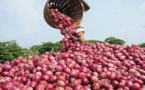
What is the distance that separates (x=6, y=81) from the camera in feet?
8.55

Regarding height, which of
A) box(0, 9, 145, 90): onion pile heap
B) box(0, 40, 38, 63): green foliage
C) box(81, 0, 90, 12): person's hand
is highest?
box(81, 0, 90, 12): person's hand

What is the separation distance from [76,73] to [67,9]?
10.0 ft

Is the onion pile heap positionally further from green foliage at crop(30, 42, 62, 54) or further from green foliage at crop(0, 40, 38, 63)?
A: green foliage at crop(30, 42, 62, 54)

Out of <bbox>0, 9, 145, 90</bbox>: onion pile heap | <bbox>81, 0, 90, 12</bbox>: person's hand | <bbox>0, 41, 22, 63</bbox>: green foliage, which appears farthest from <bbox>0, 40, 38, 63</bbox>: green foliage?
<bbox>0, 9, 145, 90</bbox>: onion pile heap

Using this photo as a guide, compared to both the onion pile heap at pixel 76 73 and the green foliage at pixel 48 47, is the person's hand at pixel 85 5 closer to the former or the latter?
the onion pile heap at pixel 76 73

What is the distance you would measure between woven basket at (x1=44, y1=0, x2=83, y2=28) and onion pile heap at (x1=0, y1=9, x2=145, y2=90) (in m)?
1.58

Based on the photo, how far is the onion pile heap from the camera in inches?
106

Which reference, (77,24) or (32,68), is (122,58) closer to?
(32,68)

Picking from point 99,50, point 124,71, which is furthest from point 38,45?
point 124,71

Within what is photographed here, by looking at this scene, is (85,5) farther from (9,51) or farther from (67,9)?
(9,51)

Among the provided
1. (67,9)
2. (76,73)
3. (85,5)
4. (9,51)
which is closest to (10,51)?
(9,51)

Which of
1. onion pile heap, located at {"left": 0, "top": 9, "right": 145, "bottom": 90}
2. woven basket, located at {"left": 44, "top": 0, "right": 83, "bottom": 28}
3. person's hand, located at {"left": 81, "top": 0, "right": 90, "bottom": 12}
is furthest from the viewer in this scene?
person's hand, located at {"left": 81, "top": 0, "right": 90, "bottom": 12}

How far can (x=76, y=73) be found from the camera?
113 inches

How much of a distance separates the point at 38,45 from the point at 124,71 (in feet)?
29.5
